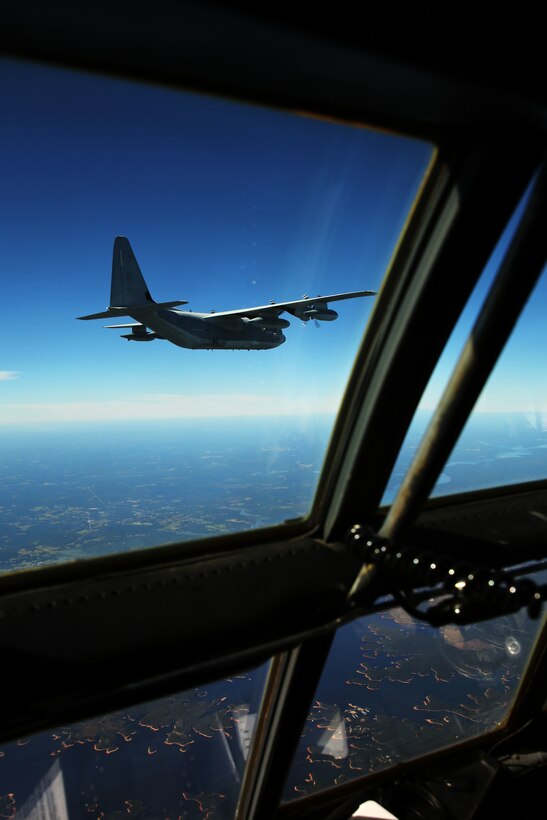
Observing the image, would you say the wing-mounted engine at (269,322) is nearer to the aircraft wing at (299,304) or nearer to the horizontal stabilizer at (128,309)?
the aircraft wing at (299,304)

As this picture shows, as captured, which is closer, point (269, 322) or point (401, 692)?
point (269, 322)

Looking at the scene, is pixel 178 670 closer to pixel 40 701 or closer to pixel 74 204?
pixel 40 701

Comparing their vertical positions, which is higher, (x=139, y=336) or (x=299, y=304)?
(x=299, y=304)

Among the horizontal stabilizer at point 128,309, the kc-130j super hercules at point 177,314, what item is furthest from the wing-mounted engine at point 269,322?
the horizontal stabilizer at point 128,309

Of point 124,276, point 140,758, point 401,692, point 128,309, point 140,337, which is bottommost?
point 140,758

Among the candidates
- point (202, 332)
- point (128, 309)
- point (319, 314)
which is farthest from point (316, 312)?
point (128, 309)

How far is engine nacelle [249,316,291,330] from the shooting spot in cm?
189

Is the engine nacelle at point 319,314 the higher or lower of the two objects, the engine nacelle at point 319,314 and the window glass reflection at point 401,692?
the higher

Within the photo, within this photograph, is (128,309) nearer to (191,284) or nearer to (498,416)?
(191,284)

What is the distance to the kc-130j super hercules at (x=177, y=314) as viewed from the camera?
169 centimetres

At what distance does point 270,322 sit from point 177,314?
17.3 inches

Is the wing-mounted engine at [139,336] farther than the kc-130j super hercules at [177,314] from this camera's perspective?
Yes

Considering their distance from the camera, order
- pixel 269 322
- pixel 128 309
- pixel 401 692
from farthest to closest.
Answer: pixel 401 692, pixel 269 322, pixel 128 309

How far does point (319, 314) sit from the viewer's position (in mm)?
1871
